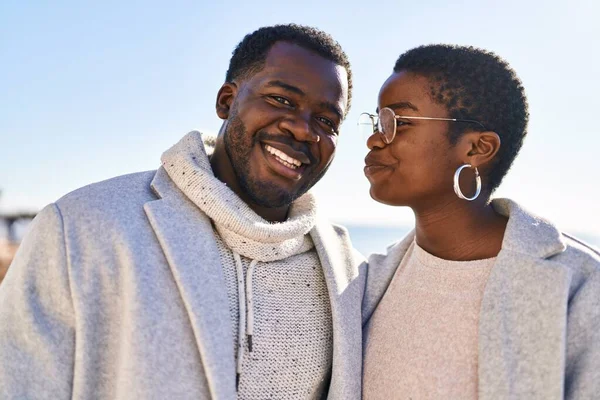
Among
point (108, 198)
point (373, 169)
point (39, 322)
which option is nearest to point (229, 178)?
point (108, 198)

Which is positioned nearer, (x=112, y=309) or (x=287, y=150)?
(x=112, y=309)

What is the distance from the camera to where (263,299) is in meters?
2.36

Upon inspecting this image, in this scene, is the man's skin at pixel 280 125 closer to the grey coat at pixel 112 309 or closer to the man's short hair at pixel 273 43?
the man's short hair at pixel 273 43

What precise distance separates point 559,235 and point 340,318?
98cm

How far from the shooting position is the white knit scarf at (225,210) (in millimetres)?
2295

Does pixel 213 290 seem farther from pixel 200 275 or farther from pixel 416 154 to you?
pixel 416 154

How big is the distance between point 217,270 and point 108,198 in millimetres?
495

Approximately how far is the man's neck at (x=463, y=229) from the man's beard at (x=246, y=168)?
0.68 metres

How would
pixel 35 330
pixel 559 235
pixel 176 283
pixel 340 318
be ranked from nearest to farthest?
pixel 35 330, pixel 176 283, pixel 559 235, pixel 340 318

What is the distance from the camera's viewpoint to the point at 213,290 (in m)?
2.09

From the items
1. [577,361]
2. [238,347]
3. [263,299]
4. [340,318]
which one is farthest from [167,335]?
[577,361]

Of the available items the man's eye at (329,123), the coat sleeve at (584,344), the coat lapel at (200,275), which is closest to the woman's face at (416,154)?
the man's eye at (329,123)

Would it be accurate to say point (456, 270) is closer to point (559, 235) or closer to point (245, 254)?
point (559, 235)

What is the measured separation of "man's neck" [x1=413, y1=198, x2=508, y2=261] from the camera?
8.28 feet
